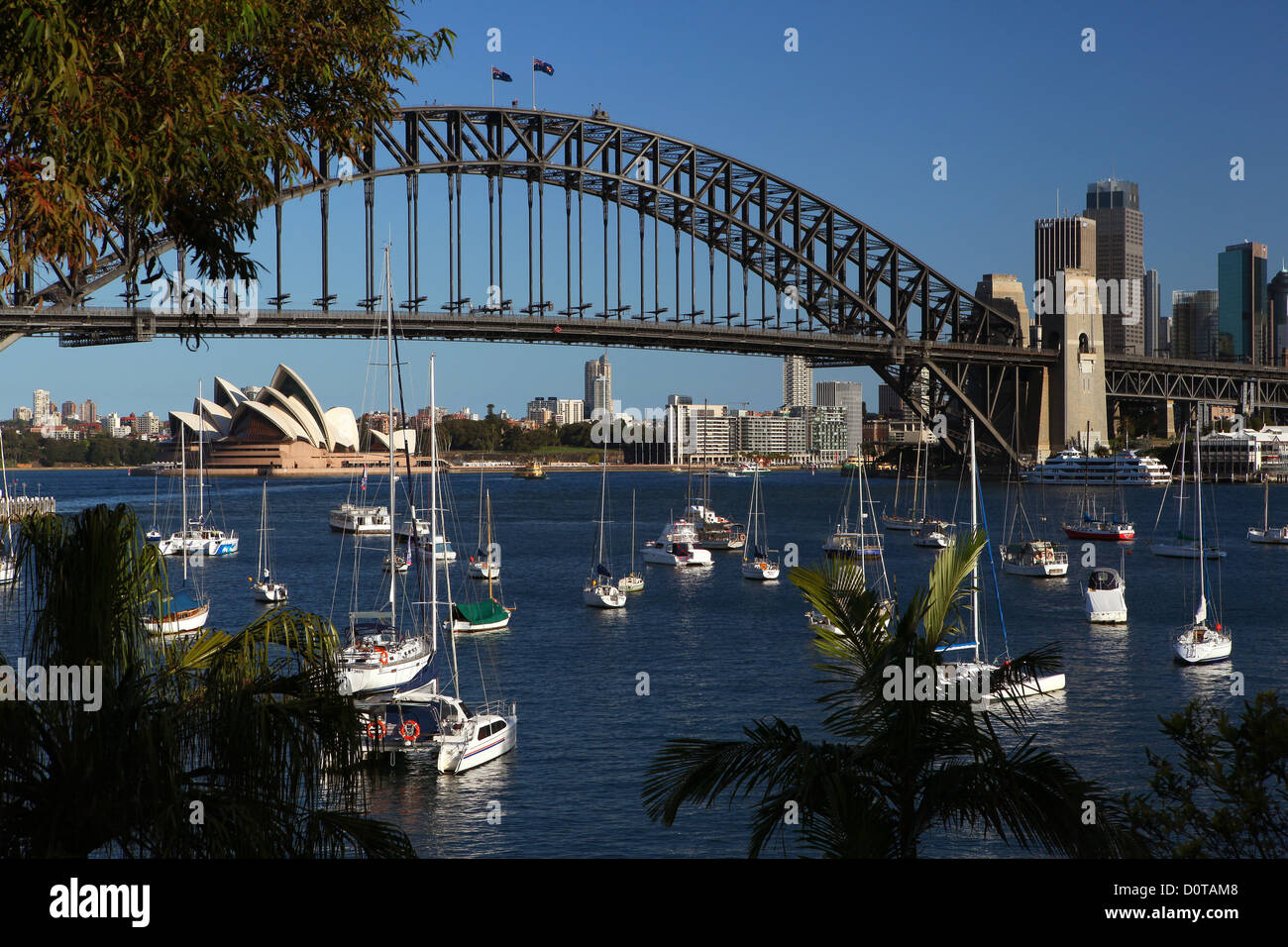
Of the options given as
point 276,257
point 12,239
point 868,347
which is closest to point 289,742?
point 12,239

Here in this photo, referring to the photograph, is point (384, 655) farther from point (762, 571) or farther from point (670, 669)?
point (762, 571)

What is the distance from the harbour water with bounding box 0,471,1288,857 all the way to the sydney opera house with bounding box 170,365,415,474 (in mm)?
92067

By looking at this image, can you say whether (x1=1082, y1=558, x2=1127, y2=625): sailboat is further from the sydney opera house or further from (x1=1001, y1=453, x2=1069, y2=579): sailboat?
the sydney opera house

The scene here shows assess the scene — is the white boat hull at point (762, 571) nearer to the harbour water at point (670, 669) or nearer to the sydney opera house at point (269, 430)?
the harbour water at point (670, 669)

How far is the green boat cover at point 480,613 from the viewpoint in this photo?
38.8 m

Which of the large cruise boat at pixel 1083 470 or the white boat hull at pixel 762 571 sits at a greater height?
the large cruise boat at pixel 1083 470

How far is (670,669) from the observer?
109 feet

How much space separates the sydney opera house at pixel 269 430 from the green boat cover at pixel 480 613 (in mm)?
125072

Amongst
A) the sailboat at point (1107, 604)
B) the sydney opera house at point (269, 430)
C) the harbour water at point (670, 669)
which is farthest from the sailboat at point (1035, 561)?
the sydney opera house at point (269, 430)

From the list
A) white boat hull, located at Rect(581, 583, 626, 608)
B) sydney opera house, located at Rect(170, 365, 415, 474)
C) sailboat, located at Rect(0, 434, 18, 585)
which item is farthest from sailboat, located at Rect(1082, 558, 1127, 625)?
sydney opera house, located at Rect(170, 365, 415, 474)

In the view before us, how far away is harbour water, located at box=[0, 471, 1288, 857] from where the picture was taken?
20.3 meters

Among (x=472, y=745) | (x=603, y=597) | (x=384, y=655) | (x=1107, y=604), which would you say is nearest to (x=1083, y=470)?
(x=1107, y=604)
